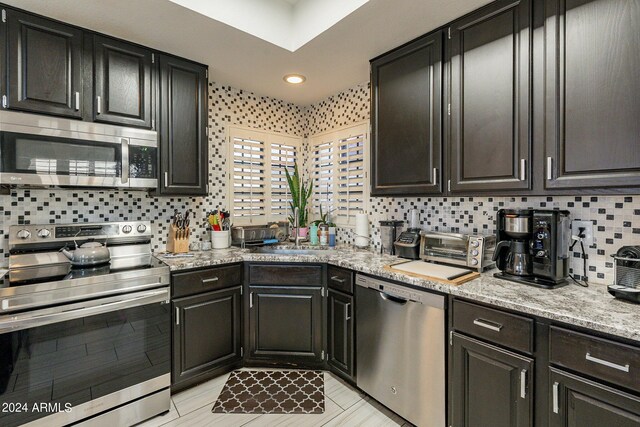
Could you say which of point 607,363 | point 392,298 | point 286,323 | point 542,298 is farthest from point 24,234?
point 607,363

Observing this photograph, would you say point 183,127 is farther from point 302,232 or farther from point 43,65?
point 302,232

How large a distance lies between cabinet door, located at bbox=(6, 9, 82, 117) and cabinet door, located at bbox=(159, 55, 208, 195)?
0.51 metres

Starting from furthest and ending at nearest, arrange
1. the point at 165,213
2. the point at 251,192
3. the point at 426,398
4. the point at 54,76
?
the point at 251,192 → the point at 165,213 → the point at 54,76 → the point at 426,398

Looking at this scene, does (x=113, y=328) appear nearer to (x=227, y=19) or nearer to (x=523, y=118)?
(x=227, y=19)

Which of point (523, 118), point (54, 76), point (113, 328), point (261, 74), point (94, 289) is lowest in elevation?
point (113, 328)

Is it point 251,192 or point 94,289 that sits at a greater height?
point 251,192

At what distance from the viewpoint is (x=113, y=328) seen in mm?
1717

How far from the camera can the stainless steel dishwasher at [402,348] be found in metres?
1.61

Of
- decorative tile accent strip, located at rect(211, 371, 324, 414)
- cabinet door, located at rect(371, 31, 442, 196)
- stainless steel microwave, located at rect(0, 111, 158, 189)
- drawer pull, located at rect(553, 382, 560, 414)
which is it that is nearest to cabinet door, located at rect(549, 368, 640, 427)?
drawer pull, located at rect(553, 382, 560, 414)

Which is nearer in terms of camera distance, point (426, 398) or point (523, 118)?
point (523, 118)

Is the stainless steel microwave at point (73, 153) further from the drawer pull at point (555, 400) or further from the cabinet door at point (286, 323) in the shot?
the drawer pull at point (555, 400)

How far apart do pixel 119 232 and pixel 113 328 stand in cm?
77

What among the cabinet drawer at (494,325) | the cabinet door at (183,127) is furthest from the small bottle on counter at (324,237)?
the cabinet drawer at (494,325)

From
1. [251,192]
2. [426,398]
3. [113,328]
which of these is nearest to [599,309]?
[426,398]
